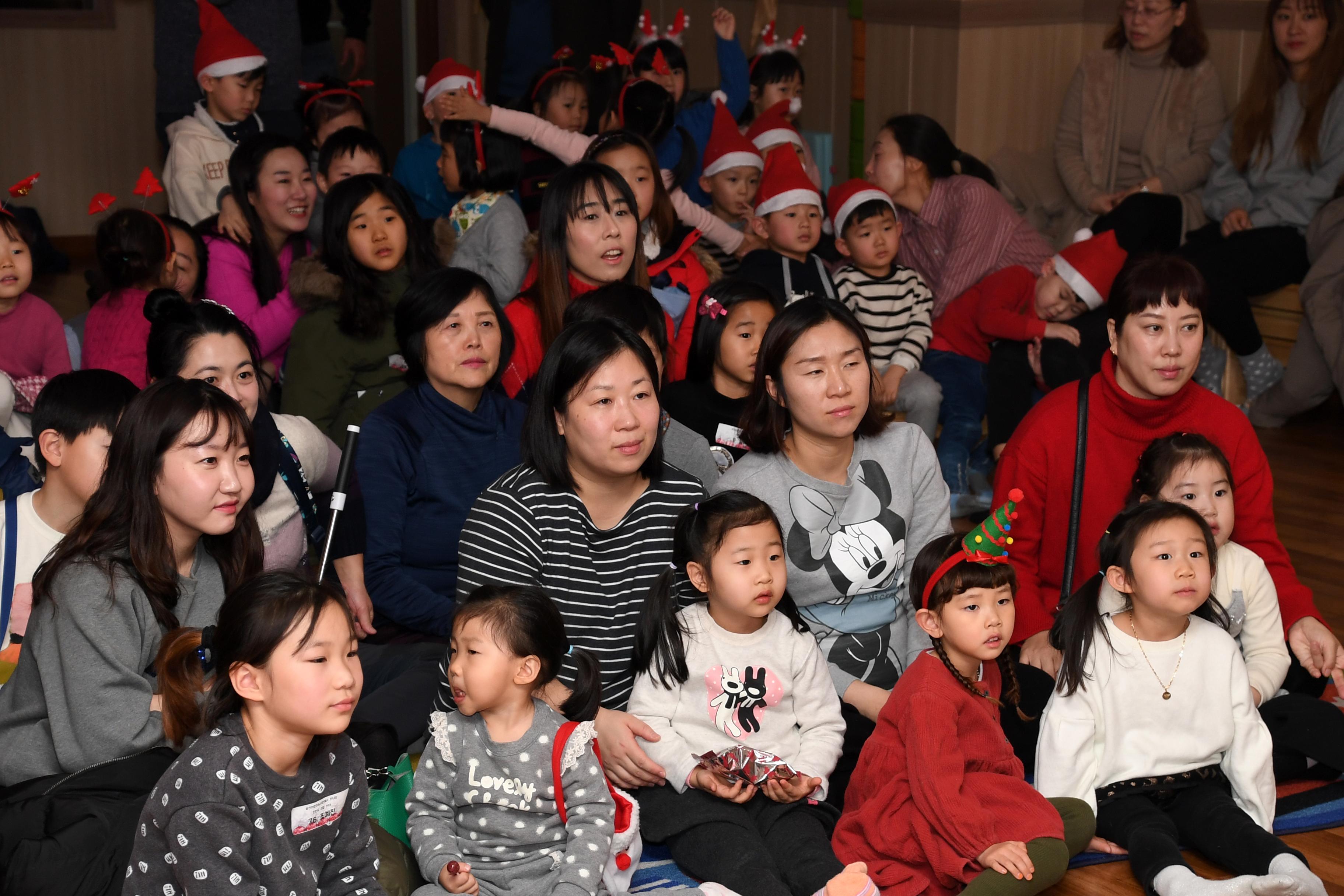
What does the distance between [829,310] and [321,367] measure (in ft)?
4.67

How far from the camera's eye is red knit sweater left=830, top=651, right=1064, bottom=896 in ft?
6.58

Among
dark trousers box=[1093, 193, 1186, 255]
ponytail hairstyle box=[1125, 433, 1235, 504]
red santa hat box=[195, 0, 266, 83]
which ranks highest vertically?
red santa hat box=[195, 0, 266, 83]

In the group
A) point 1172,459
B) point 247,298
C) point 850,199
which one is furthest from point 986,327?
point 247,298

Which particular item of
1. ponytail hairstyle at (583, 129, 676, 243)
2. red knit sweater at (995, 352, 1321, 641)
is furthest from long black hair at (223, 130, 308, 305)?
red knit sweater at (995, 352, 1321, 641)

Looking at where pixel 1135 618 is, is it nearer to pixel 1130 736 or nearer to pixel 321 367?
pixel 1130 736

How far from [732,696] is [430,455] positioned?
894 mm

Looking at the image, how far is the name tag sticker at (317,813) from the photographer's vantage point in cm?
172

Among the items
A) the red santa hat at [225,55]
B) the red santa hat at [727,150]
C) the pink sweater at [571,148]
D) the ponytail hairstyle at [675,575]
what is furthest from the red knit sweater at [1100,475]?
the red santa hat at [225,55]

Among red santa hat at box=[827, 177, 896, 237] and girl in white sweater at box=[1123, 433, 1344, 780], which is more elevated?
red santa hat at box=[827, 177, 896, 237]

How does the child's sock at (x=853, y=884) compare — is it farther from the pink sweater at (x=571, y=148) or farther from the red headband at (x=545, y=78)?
the red headband at (x=545, y=78)

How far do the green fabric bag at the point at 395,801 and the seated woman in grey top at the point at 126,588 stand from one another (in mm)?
345

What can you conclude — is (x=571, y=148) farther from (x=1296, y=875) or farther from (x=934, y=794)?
(x=1296, y=875)

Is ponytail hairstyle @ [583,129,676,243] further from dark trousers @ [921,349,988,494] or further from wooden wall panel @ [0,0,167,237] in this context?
wooden wall panel @ [0,0,167,237]

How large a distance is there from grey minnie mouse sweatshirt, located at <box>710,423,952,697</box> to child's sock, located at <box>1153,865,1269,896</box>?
569 millimetres
